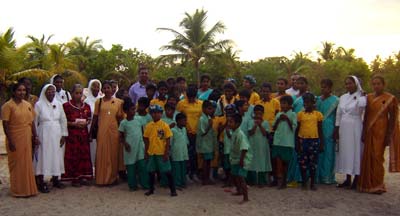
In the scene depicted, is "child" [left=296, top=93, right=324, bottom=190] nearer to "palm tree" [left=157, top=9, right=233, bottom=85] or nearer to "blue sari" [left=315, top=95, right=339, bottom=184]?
"blue sari" [left=315, top=95, right=339, bottom=184]

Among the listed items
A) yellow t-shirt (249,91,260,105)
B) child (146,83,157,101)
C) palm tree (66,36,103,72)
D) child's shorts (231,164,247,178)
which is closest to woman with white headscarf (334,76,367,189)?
yellow t-shirt (249,91,260,105)

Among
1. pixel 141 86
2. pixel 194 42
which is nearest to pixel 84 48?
pixel 194 42

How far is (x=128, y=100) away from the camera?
7.40 metres

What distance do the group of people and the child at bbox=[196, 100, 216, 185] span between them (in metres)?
0.02

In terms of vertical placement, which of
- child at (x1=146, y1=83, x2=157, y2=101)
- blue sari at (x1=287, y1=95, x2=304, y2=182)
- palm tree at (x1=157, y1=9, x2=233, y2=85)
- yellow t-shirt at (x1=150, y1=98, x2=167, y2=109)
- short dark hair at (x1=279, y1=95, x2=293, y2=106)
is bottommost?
blue sari at (x1=287, y1=95, x2=304, y2=182)

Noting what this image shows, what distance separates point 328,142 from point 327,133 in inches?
6.4

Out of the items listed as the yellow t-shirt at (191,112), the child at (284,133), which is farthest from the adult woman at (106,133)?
the child at (284,133)

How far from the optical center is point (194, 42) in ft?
102

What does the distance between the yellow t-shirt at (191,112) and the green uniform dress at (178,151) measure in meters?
Answer: 0.33

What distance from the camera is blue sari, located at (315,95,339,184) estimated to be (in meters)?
7.66

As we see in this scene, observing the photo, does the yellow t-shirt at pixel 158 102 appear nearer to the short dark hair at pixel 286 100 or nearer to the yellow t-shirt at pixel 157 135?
the yellow t-shirt at pixel 157 135

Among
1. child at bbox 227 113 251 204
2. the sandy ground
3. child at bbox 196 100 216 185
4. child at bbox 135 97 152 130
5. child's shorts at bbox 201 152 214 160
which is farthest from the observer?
child's shorts at bbox 201 152 214 160

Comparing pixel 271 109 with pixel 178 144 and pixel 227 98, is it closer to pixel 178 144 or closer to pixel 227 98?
pixel 227 98

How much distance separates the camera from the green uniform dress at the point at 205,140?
7.51m
